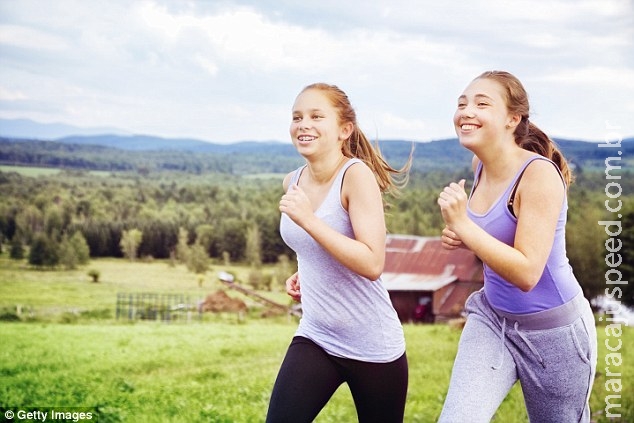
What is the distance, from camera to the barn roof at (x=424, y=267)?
7.35 metres

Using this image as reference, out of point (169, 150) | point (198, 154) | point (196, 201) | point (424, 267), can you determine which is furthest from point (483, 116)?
point (198, 154)

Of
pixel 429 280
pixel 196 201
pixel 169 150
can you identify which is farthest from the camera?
pixel 169 150

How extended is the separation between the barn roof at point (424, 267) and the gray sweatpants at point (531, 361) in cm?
483

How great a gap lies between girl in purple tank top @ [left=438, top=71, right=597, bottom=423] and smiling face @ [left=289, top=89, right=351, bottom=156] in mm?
375

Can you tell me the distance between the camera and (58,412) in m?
5.02

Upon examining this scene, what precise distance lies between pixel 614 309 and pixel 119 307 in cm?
442

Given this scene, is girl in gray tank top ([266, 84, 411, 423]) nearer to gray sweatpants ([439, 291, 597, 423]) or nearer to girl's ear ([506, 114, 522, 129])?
gray sweatpants ([439, 291, 597, 423])

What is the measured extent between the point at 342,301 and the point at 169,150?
6157mm

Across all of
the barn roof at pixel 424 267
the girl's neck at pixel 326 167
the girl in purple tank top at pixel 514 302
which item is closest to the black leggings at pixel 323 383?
the girl in purple tank top at pixel 514 302

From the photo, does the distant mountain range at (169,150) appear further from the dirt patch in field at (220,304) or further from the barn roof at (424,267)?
the dirt patch in field at (220,304)

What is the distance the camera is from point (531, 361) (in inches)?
93.5

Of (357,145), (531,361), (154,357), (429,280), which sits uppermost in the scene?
(357,145)

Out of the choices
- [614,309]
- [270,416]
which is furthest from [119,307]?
[270,416]

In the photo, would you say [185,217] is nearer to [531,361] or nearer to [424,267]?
[424,267]
